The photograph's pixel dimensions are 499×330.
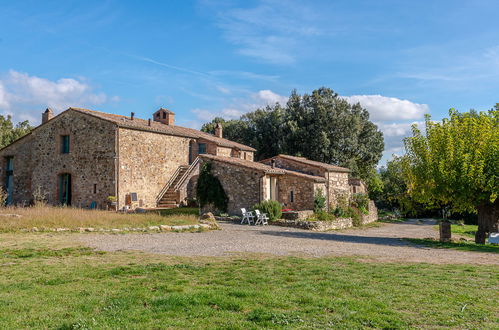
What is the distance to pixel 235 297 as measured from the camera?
6.57m

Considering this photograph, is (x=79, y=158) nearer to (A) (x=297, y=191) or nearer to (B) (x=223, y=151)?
(B) (x=223, y=151)

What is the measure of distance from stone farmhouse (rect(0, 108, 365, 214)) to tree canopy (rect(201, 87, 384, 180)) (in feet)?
34.7

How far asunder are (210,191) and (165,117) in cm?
1249

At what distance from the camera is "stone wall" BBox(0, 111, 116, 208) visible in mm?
27953

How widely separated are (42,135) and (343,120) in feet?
93.7

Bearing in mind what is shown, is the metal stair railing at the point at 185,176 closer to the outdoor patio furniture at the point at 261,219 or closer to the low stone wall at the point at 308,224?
the outdoor patio furniture at the point at 261,219

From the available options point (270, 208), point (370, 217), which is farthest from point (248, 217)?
point (370, 217)

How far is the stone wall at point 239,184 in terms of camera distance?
80.1 ft

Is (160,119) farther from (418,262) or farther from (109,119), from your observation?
(418,262)

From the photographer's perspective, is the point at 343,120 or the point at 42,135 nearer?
the point at 42,135

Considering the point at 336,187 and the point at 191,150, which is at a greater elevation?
the point at 191,150

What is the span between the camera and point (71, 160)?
2981 centimetres

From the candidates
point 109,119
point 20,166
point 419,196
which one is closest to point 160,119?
point 109,119

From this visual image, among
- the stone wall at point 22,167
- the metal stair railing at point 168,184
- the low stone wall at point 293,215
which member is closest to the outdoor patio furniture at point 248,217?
the low stone wall at point 293,215
